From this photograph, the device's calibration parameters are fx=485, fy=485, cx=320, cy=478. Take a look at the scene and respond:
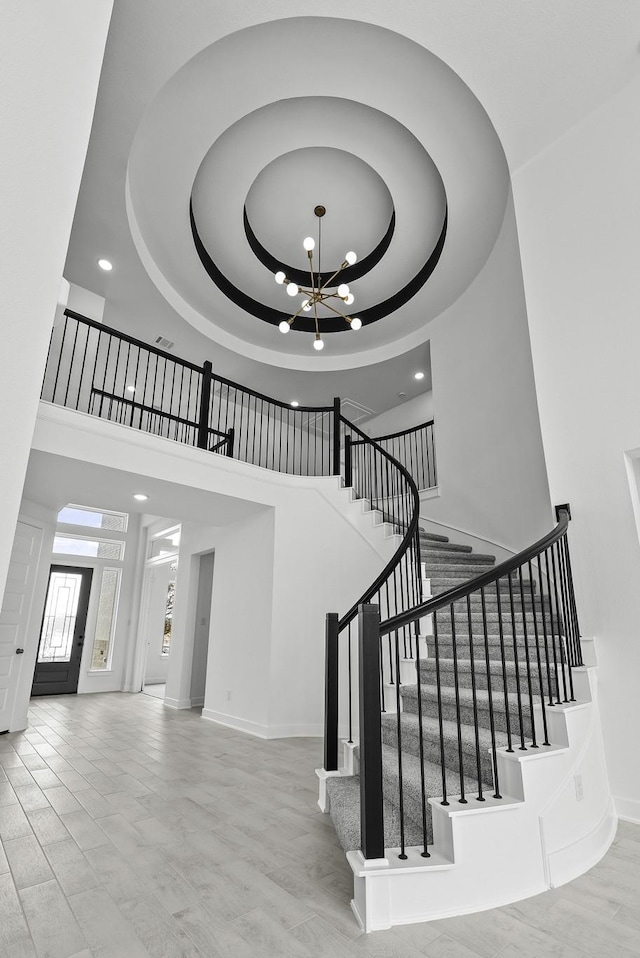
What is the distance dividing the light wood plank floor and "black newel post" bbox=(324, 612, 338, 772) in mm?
349

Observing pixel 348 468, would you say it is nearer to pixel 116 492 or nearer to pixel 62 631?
pixel 116 492

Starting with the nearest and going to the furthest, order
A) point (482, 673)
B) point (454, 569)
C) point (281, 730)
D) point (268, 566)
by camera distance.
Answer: point (482, 673) → point (454, 569) → point (281, 730) → point (268, 566)

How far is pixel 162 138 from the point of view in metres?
5.36

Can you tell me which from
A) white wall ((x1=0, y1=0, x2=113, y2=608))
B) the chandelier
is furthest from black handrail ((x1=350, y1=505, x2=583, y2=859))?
the chandelier

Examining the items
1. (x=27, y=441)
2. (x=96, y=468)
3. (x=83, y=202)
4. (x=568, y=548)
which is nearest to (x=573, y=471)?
(x=568, y=548)

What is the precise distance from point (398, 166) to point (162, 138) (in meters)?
2.80

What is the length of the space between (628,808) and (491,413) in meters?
4.41

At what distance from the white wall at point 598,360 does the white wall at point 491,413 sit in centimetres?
123

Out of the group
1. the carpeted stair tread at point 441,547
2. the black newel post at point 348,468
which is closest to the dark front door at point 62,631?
the black newel post at point 348,468

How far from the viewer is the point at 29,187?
A: 938mm

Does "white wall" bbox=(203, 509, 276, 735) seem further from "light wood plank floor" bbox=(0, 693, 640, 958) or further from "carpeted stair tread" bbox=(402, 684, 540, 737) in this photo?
"carpeted stair tread" bbox=(402, 684, 540, 737)

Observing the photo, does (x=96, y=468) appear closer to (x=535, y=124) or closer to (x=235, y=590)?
(x=235, y=590)

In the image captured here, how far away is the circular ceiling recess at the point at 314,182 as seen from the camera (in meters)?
4.87

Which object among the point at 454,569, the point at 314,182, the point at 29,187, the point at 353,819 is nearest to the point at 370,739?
the point at 353,819
